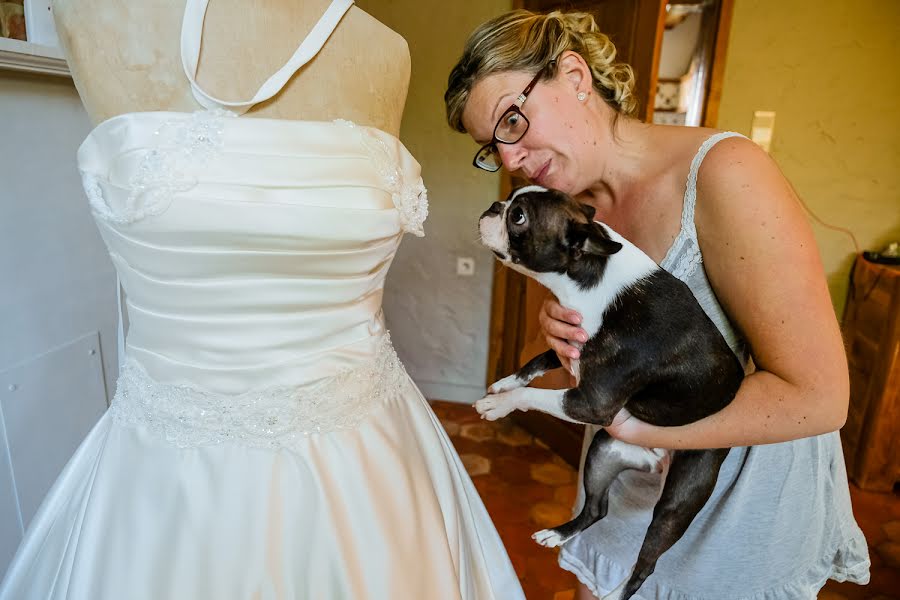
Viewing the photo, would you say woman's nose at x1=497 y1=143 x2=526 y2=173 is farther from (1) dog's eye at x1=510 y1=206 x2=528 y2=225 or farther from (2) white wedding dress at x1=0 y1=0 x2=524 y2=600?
(2) white wedding dress at x1=0 y1=0 x2=524 y2=600

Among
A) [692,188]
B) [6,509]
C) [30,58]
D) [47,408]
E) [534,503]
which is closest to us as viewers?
[692,188]

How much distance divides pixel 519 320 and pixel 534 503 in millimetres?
905

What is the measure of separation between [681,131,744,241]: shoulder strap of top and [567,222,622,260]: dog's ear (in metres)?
0.12

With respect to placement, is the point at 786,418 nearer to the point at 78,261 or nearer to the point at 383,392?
the point at 383,392

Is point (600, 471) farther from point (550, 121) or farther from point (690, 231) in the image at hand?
point (550, 121)

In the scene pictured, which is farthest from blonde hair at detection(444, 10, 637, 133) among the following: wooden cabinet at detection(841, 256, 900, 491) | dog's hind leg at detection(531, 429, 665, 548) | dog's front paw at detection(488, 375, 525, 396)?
wooden cabinet at detection(841, 256, 900, 491)

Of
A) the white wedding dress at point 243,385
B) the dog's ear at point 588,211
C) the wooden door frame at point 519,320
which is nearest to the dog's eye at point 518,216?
the dog's ear at point 588,211

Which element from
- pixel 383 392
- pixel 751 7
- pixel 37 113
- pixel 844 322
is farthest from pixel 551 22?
pixel 844 322

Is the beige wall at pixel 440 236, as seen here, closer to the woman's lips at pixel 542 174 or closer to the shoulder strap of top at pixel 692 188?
the woman's lips at pixel 542 174

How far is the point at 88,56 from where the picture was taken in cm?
73

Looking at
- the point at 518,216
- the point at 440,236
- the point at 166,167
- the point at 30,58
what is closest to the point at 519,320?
the point at 440,236

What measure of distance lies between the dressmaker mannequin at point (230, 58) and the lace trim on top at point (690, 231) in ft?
1.61

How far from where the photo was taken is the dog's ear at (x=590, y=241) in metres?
0.83

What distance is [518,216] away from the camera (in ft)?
3.14
